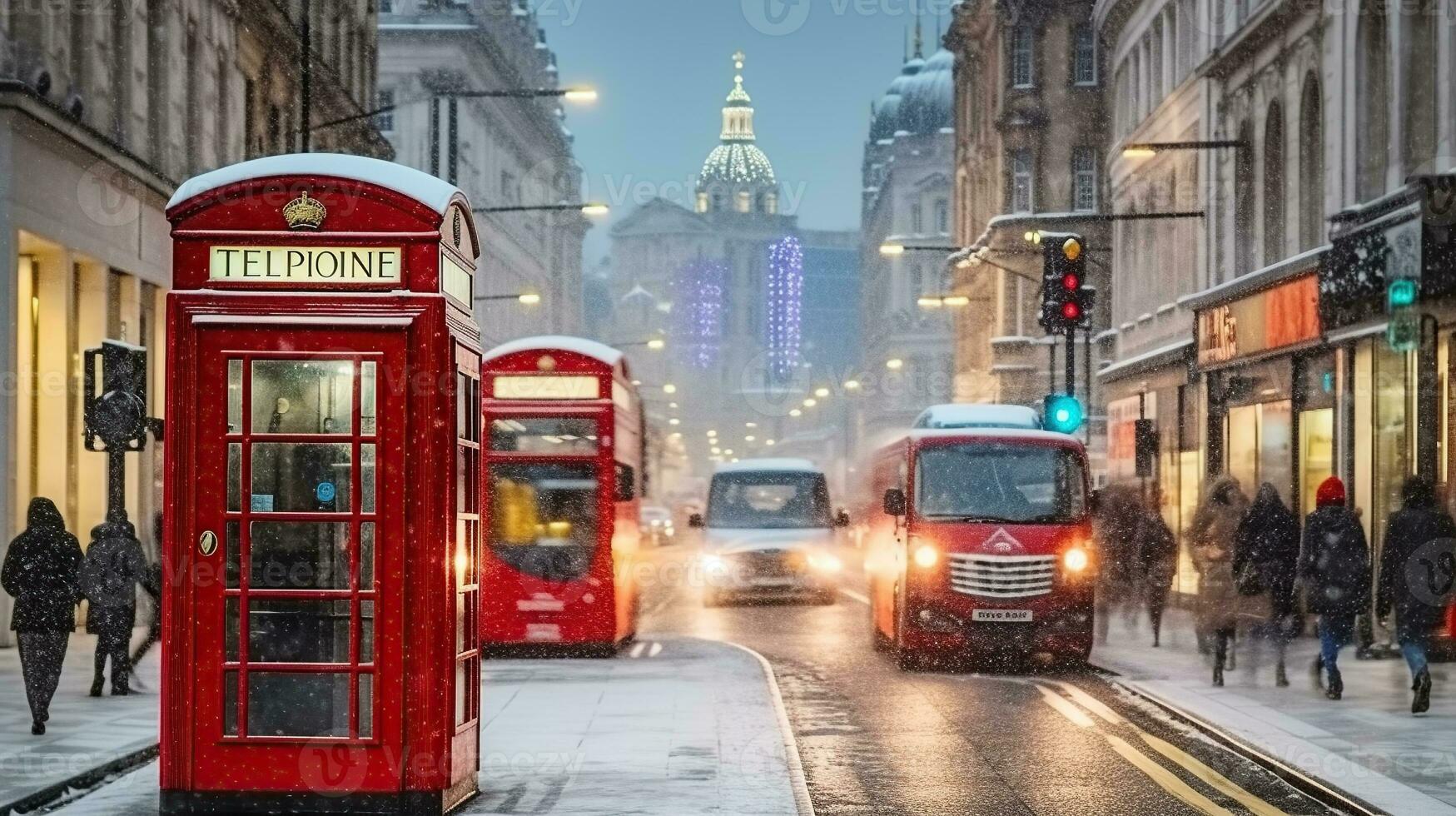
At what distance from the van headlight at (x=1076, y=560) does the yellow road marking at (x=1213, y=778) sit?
21.6 feet

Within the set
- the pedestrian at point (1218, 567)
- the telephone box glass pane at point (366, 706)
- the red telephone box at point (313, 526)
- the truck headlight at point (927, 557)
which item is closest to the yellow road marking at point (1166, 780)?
the red telephone box at point (313, 526)

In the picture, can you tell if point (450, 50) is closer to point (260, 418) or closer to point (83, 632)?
point (83, 632)

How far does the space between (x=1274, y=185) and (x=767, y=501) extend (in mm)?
10114

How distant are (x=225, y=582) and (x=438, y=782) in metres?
1.40

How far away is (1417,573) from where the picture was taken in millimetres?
17438

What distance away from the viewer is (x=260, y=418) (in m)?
11.2

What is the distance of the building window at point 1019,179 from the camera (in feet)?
243

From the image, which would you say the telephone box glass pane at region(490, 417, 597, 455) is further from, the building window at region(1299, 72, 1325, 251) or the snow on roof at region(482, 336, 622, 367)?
the building window at region(1299, 72, 1325, 251)

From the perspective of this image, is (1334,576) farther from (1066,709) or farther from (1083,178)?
(1083,178)

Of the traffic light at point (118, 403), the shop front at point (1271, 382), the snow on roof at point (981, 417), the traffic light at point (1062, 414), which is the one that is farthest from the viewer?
the shop front at point (1271, 382)

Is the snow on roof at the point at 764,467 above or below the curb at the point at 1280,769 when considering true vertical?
above

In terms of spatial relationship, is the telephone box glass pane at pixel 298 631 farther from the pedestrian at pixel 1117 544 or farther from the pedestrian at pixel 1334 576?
the pedestrian at pixel 1117 544

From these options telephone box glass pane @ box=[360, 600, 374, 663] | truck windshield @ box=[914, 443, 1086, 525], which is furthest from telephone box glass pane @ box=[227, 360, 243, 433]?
truck windshield @ box=[914, 443, 1086, 525]

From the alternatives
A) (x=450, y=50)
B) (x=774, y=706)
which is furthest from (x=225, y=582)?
(x=450, y=50)
